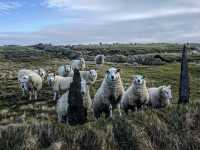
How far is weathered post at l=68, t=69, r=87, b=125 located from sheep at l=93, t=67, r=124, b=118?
3295mm

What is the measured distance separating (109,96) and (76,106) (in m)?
3.84

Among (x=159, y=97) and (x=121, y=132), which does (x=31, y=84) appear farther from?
(x=121, y=132)

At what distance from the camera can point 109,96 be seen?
65.0ft

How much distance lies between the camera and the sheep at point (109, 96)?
1962 cm

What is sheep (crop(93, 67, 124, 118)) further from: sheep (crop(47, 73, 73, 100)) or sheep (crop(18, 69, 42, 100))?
sheep (crop(18, 69, 42, 100))

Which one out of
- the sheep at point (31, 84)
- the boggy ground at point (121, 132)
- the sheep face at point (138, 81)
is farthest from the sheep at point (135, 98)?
A: the sheep at point (31, 84)

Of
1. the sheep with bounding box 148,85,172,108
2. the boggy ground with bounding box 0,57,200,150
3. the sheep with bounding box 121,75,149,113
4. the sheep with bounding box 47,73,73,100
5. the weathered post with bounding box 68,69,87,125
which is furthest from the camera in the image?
the sheep with bounding box 47,73,73,100

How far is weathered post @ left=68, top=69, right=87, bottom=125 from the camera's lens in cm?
1576

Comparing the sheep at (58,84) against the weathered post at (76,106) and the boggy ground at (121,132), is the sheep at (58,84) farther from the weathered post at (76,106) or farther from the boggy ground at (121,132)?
the boggy ground at (121,132)

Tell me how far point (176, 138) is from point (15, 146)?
198 inches

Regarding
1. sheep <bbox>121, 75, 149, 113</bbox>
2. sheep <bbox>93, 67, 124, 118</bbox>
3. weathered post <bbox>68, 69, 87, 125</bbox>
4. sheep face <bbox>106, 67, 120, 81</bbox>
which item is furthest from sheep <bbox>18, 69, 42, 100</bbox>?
weathered post <bbox>68, 69, 87, 125</bbox>

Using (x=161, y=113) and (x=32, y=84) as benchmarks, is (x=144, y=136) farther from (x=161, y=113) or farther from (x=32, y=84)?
(x=32, y=84)

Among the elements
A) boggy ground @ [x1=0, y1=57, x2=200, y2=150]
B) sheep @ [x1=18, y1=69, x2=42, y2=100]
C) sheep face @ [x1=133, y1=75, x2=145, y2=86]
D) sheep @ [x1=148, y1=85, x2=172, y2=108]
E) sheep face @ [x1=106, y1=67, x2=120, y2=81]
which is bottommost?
sheep @ [x1=18, y1=69, x2=42, y2=100]

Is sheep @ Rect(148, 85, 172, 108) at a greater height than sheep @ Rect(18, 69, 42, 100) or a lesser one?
greater
